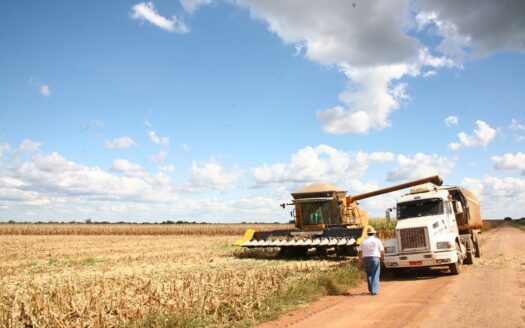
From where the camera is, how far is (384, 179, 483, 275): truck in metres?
15.3

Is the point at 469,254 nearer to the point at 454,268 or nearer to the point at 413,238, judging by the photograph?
the point at 454,268

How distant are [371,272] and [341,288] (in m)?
1.08

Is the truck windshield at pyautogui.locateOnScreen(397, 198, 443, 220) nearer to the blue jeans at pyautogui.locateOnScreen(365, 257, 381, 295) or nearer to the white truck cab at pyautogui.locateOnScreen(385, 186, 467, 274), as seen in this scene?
the white truck cab at pyautogui.locateOnScreen(385, 186, 467, 274)

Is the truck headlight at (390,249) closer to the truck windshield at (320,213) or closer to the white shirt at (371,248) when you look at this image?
the white shirt at (371,248)

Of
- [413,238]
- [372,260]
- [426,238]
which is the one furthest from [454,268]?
[372,260]

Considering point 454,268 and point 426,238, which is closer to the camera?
point 426,238

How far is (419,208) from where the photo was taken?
58.2 feet

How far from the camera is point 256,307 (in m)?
9.85

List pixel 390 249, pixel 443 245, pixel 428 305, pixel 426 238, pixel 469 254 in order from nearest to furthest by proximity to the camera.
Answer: pixel 428 305, pixel 443 245, pixel 426 238, pixel 390 249, pixel 469 254

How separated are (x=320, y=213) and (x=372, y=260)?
37.1 feet

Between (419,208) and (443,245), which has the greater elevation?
(419,208)

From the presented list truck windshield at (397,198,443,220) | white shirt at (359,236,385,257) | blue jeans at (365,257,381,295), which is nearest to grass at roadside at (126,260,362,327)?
blue jeans at (365,257,381,295)

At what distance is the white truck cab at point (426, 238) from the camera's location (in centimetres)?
1530

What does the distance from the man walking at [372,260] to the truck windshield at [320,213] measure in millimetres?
10396
